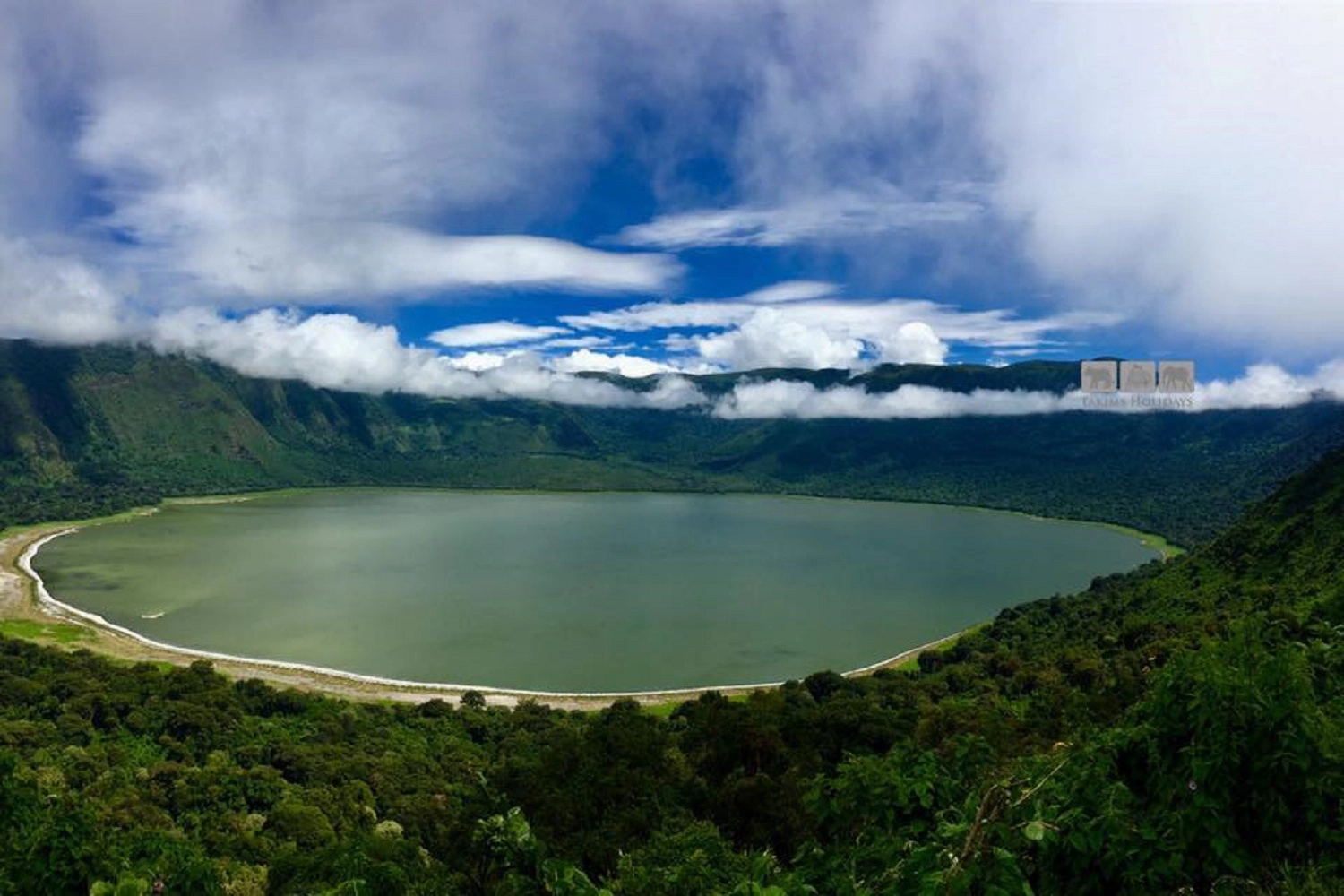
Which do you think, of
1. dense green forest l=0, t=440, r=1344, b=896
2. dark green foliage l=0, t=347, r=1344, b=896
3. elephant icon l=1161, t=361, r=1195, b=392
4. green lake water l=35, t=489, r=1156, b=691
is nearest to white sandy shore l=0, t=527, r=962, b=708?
green lake water l=35, t=489, r=1156, b=691

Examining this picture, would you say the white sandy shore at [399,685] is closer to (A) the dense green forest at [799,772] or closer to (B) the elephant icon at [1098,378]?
(A) the dense green forest at [799,772]

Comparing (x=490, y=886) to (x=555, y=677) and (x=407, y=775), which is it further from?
(x=555, y=677)

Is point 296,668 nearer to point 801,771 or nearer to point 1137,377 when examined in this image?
point 801,771

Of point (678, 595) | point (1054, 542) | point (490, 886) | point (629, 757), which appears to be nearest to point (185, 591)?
point (678, 595)

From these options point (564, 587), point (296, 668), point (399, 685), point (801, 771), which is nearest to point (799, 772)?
point (801, 771)

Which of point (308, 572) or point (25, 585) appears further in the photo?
point (308, 572)

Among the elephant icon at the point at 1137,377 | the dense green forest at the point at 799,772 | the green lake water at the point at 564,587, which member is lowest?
the green lake water at the point at 564,587

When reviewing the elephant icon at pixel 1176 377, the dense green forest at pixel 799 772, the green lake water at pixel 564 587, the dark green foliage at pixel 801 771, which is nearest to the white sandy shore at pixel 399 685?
the green lake water at pixel 564 587
